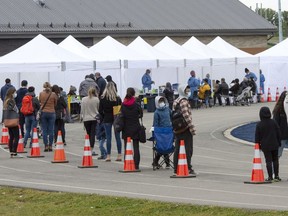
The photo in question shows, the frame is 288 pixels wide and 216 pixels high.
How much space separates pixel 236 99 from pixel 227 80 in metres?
2.88

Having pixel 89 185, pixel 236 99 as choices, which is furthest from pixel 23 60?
pixel 89 185

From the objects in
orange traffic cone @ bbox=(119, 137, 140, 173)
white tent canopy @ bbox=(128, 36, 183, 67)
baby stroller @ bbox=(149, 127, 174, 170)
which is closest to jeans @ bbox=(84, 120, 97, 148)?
orange traffic cone @ bbox=(119, 137, 140, 173)

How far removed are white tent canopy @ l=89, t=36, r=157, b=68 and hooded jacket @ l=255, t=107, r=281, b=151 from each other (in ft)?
82.6

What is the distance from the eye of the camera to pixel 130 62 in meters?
43.4

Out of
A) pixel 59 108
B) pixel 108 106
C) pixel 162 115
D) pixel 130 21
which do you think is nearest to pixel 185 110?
pixel 162 115

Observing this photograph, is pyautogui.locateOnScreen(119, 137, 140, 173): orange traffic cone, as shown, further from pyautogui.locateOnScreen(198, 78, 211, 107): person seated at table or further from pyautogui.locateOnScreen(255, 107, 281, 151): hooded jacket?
pyautogui.locateOnScreen(198, 78, 211, 107): person seated at table

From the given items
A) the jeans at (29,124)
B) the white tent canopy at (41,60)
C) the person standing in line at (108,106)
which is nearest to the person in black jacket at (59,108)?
the jeans at (29,124)

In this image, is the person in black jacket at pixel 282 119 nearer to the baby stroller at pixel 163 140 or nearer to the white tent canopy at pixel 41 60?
the baby stroller at pixel 163 140

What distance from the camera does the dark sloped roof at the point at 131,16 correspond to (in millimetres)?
58094

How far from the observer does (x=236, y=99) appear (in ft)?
151

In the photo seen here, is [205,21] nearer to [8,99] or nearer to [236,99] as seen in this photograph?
[236,99]

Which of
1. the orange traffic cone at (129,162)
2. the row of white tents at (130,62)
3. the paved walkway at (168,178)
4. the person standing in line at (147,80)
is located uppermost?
the row of white tents at (130,62)

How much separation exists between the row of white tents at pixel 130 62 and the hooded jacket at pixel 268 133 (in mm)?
22384

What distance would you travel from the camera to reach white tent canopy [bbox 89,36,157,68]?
43344mm
